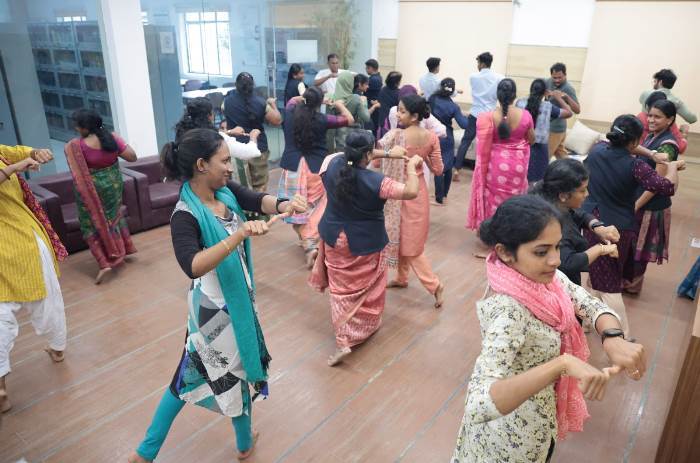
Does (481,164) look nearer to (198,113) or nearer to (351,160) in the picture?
(351,160)

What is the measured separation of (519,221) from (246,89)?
12.4 ft

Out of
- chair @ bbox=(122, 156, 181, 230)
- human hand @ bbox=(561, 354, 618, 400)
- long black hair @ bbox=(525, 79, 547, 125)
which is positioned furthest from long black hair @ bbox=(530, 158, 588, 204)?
chair @ bbox=(122, 156, 181, 230)

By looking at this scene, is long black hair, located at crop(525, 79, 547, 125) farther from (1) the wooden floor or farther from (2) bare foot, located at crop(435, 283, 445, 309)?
(2) bare foot, located at crop(435, 283, 445, 309)

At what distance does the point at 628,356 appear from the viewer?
3.82 feet

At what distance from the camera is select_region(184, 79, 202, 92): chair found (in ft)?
20.2

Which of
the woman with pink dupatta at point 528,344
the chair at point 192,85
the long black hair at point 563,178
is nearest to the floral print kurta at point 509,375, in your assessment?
the woman with pink dupatta at point 528,344

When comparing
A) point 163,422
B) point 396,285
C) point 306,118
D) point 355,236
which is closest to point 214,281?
point 163,422

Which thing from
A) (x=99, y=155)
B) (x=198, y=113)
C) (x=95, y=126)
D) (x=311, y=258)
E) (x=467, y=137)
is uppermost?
(x=198, y=113)

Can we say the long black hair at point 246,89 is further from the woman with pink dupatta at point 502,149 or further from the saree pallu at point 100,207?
the woman with pink dupatta at point 502,149

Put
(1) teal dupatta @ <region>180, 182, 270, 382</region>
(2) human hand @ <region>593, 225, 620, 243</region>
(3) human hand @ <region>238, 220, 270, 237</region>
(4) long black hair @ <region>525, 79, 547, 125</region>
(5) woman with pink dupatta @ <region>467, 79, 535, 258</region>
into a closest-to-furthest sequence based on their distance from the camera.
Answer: (3) human hand @ <region>238, 220, 270, 237</region>, (1) teal dupatta @ <region>180, 182, 270, 382</region>, (2) human hand @ <region>593, 225, 620, 243</region>, (5) woman with pink dupatta @ <region>467, 79, 535, 258</region>, (4) long black hair @ <region>525, 79, 547, 125</region>

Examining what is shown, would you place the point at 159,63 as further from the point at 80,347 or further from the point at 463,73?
the point at 463,73

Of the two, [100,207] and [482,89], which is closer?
[100,207]

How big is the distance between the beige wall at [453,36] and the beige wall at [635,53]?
1333 mm

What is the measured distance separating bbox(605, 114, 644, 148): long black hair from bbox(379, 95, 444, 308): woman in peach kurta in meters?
1.11
